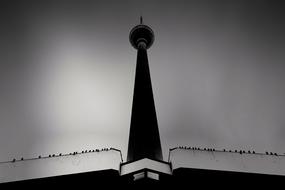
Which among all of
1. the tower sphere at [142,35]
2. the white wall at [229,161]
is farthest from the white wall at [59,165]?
the tower sphere at [142,35]

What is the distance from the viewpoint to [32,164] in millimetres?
12188

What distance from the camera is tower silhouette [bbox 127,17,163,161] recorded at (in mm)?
14812

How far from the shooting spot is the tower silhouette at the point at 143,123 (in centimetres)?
1481

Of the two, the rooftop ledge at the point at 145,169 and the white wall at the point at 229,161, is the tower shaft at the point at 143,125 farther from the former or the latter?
the rooftop ledge at the point at 145,169

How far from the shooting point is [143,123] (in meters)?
16.8

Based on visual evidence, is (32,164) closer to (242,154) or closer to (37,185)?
(37,185)

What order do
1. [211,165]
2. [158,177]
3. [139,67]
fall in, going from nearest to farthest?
[158,177] → [211,165] → [139,67]

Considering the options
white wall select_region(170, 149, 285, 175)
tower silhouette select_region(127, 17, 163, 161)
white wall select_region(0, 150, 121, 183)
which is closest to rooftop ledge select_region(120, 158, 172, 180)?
white wall select_region(0, 150, 121, 183)

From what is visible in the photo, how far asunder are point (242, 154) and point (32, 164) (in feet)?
35.4

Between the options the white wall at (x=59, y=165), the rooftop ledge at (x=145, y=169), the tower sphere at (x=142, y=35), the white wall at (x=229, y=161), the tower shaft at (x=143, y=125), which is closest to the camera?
the rooftop ledge at (x=145, y=169)

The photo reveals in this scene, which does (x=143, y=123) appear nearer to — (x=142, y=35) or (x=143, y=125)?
(x=143, y=125)

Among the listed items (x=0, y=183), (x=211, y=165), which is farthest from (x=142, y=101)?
(x=0, y=183)

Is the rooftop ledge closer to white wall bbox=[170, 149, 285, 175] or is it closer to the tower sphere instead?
white wall bbox=[170, 149, 285, 175]

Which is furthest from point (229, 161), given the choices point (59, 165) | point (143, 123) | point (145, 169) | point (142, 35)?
point (142, 35)
